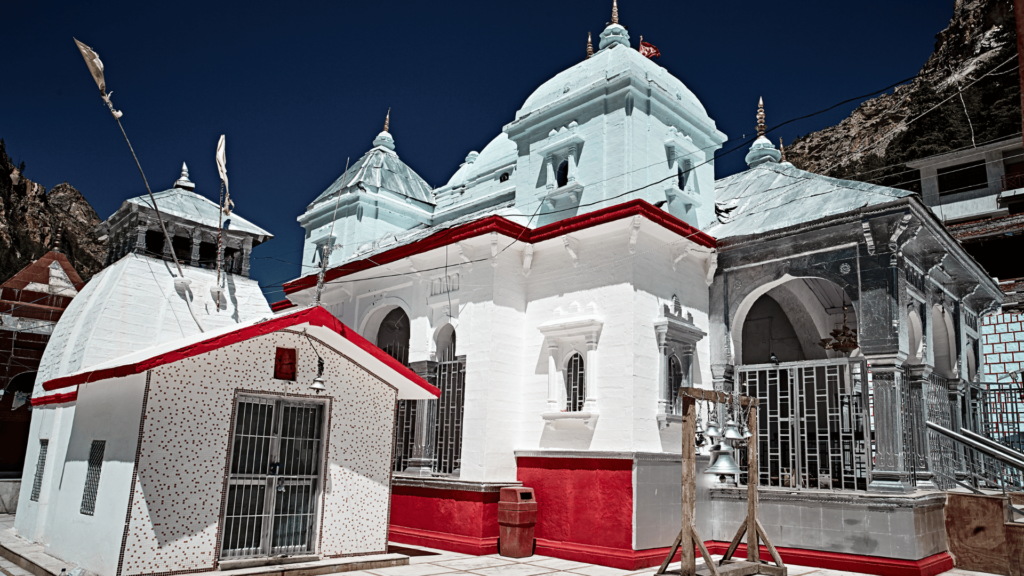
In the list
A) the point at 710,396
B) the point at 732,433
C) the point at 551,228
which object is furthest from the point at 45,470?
the point at 732,433

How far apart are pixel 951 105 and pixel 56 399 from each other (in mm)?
27864

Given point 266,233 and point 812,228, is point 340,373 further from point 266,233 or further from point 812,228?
point 266,233

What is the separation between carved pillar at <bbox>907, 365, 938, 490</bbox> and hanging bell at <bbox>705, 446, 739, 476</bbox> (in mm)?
3657

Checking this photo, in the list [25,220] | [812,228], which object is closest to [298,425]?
[812,228]

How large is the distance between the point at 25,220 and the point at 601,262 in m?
39.9

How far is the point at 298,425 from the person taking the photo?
891 centimetres

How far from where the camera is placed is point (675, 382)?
11.5 m

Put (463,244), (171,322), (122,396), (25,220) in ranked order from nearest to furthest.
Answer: (122,396) → (463,244) → (171,322) → (25,220)

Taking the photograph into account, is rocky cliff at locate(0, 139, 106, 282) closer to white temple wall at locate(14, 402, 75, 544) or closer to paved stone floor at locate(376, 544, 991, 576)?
white temple wall at locate(14, 402, 75, 544)

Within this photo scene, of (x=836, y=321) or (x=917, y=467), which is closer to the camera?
(x=917, y=467)

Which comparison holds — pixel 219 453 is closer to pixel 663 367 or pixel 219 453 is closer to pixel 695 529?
pixel 695 529

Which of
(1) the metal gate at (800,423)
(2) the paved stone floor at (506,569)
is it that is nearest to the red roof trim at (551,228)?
(1) the metal gate at (800,423)

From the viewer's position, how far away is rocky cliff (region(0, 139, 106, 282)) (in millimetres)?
35375

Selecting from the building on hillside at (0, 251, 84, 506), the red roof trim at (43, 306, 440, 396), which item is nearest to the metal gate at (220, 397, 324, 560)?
the red roof trim at (43, 306, 440, 396)
